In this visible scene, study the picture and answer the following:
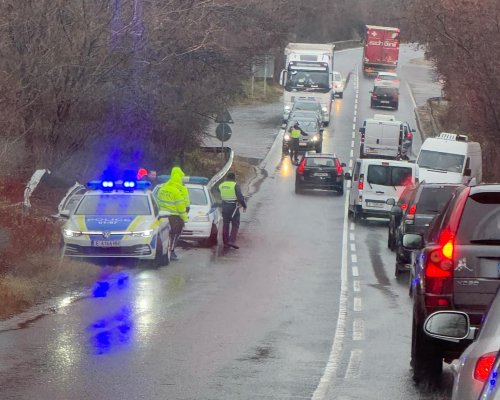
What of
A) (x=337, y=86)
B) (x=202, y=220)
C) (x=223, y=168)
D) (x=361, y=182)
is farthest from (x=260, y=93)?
(x=202, y=220)

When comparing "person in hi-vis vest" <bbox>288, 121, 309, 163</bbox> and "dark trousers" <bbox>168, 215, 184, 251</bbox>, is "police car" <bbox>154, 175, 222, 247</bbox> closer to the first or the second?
"dark trousers" <bbox>168, 215, 184, 251</bbox>

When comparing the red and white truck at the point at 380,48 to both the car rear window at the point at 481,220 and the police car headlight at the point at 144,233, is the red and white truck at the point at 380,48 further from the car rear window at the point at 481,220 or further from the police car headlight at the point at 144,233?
the car rear window at the point at 481,220

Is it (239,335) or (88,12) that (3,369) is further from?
(88,12)

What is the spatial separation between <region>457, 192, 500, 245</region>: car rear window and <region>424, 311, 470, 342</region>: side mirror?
332cm

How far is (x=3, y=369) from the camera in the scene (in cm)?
1045

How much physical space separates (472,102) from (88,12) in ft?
60.1

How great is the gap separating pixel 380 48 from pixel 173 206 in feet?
210

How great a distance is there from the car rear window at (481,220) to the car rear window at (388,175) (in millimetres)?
25181

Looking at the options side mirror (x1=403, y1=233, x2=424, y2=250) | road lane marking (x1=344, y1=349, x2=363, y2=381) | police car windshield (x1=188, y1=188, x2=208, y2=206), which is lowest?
police car windshield (x1=188, y1=188, x2=208, y2=206)

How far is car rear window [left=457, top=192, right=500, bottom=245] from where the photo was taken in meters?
9.21

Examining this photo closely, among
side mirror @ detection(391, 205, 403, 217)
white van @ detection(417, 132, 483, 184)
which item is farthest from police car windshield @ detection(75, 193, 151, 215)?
white van @ detection(417, 132, 483, 184)

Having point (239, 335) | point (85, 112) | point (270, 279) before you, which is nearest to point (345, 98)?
point (85, 112)

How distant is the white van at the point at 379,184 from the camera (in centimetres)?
3422

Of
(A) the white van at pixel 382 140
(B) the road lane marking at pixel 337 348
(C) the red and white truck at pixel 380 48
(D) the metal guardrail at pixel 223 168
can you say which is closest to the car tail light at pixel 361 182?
(D) the metal guardrail at pixel 223 168
